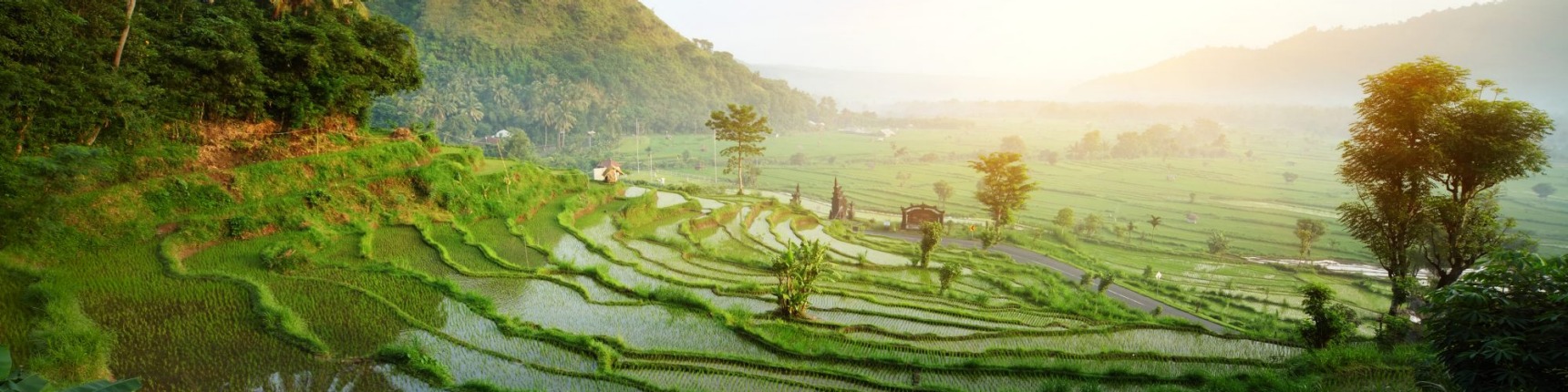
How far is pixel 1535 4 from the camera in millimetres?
144125

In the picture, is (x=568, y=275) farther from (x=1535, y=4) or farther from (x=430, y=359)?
(x=1535, y=4)

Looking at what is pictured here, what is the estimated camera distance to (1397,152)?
39.4 feet

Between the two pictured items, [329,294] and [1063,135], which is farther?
[1063,135]

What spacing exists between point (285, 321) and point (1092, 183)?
83295 mm

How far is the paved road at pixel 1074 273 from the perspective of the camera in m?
19.0

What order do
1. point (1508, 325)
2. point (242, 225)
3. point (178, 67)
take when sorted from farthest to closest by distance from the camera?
point (178, 67)
point (242, 225)
point (1508, 325)

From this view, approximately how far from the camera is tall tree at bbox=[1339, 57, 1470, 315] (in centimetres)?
1185

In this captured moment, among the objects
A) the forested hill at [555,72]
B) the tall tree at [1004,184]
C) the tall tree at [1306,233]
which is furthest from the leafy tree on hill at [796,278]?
the forested hill at [555,72]

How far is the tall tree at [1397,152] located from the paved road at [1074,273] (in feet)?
11.3

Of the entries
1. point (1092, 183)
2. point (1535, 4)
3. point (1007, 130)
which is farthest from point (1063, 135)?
point (1535, 4)

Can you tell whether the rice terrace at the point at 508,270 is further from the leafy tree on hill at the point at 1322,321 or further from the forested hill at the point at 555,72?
the forested hill at the point at 555,72

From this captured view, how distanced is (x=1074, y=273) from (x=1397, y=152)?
1524 centimetres

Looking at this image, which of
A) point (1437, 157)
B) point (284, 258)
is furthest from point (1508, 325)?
point (284, 258)

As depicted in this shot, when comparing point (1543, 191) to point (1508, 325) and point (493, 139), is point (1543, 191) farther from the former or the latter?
point (493, 139)
